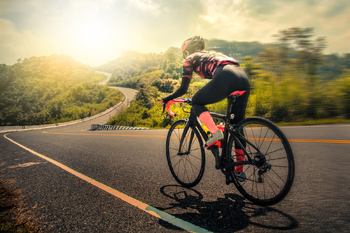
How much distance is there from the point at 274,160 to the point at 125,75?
196 metres

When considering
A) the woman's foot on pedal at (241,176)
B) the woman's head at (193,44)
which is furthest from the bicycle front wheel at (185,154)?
the woman's head at (193,44)

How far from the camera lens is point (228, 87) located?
8.28 ft

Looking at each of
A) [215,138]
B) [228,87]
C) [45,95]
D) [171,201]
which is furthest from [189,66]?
[45,95]

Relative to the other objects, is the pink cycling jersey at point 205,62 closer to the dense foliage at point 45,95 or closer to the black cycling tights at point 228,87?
the black cycling tights at point 228,87

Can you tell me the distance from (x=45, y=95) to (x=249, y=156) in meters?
138

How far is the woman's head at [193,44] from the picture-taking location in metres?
3.03

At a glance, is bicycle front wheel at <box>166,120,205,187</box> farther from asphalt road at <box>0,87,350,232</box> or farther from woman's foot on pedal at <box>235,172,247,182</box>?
woman's foot on pedal at <box>235,172,247,182</box>

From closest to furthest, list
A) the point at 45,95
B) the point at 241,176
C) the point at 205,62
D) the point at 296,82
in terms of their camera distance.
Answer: the point at 241,176 → the point at 205,62 → the point at 296,82 → the point at 45,95

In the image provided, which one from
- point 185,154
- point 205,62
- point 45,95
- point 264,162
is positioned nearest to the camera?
point 264,162

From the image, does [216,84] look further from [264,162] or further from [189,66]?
[264,162]

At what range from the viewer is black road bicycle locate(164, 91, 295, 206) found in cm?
209

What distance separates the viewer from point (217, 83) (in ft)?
8.38

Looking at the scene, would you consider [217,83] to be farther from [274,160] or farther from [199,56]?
[274,160]

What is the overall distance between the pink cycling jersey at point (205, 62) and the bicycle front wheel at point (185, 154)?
32.1 inches
